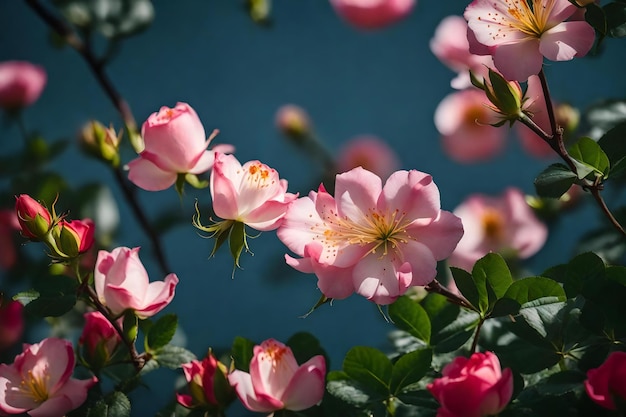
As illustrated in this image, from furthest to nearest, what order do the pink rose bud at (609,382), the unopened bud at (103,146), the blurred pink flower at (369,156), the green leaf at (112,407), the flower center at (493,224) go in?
the blurred pink flower at (369,156), the flower center at (493,224), the unopened bud at (103,146), the green leaf at (112,407), the pink rose bud at (609,382)

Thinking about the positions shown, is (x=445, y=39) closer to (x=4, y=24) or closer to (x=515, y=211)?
(x=515, y=211)

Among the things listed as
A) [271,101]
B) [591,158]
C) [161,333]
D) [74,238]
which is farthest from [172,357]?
[271,101]

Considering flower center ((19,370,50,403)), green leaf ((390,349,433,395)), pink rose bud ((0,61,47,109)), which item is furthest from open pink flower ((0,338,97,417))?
pink rose bud ((0,61,47,109))

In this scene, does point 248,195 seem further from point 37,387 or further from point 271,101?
point 271,101

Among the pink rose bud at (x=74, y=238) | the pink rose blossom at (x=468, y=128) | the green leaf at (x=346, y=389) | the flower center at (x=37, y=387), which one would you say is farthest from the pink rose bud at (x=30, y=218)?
the pink rose blossom at (x=468, y=128)

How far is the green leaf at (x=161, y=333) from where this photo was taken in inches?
24.1

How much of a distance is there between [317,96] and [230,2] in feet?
0.59

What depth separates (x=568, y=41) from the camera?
507 mm

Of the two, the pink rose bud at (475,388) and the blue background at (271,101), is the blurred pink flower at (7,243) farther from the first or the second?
the pink rose bud at (475,388)

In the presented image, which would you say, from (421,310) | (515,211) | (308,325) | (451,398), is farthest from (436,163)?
(451,398)

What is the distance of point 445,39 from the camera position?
706mm

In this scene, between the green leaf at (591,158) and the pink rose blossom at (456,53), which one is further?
the pink rose blossom at (456,53)

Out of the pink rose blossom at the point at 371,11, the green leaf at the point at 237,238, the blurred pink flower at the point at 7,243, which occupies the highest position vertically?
the green leaf at the point at 237,238

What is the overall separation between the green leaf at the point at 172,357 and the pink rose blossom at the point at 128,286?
0.04 metres
